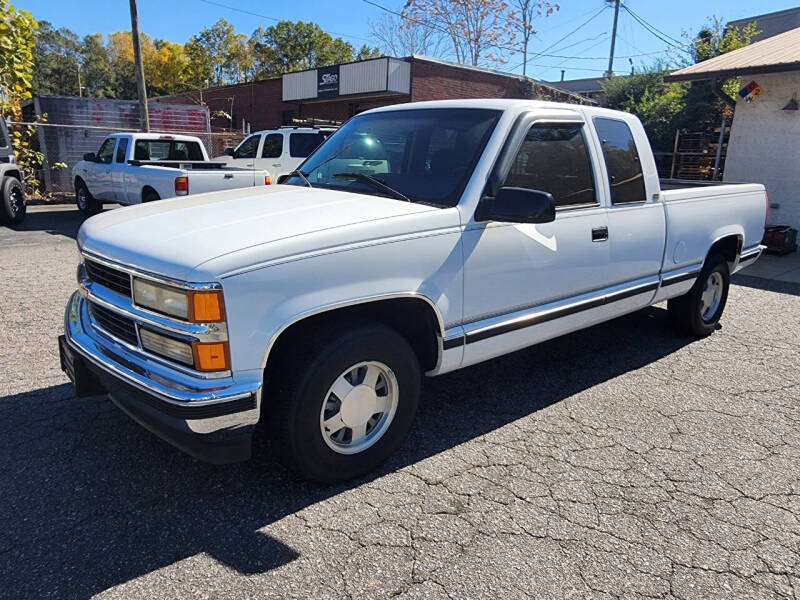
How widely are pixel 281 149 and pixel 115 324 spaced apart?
37.4 feet

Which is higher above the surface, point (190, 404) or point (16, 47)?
point (16, 47)

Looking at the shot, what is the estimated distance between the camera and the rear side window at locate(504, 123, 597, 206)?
3.59m

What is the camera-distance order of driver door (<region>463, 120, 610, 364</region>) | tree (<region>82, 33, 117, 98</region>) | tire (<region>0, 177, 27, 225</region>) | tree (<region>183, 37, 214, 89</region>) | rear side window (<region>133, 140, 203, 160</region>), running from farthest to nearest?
1. tree (<region>183, 37, 214, 89</region>)
2. tree (<region>82, 33, 117, 98</region>)
3. rear side window (<region>133, 140, 203, 160</region>)
4. tire (<region>0, 177, 27, 225</region>)
5. driver door (<region>463, 120, 610, 364</region>)

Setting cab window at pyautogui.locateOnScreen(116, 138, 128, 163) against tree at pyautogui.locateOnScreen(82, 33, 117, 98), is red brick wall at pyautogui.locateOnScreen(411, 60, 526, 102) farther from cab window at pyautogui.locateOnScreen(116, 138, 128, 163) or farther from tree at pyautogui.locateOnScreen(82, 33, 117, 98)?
tree at pyautogui.locateOnScreen(82, 33, 117, 98)

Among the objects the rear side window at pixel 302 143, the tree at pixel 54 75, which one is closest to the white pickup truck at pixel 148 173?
the rear side window at pixel 302 143

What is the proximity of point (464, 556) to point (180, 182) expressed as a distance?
27.4 feet

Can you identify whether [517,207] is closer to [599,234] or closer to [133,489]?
[599,234]

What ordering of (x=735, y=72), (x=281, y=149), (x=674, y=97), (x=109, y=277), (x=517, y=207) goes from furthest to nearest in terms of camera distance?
1. (x=674, y=97)
2. (x=281, y=149)
3. (x=735, y=72)
4. (x=517, y=207)
5. (x=109, y=277)

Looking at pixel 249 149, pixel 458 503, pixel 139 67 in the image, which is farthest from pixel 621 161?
pixel 139 67

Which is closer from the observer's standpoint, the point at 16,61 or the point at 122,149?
the point at 122,149

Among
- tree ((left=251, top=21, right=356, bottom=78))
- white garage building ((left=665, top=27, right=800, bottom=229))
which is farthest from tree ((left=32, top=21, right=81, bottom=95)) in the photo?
white garage building ((left=665, top=27, right=800, bottom=229))

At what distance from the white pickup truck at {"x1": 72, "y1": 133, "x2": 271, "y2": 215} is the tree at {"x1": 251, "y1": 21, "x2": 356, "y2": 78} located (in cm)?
5847

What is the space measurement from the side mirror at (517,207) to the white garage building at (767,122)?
32.2 ft

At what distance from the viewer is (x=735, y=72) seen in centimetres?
1095
